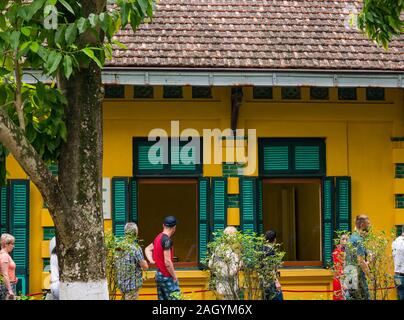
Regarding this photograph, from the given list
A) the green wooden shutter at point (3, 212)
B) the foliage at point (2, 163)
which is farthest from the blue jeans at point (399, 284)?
the foliage at point (2, 163)

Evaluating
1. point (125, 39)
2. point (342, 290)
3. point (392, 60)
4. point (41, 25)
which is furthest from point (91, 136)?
point (392, 60)

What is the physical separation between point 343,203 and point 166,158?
9.47 ft

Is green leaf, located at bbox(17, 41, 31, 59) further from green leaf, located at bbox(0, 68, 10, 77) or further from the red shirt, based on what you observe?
the red shirt

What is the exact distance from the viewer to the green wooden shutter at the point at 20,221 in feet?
53.5

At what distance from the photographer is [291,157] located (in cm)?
1708

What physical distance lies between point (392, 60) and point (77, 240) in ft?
27.8

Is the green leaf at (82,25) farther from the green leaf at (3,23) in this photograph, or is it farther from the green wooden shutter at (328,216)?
the green wooden shutter at (328,216)

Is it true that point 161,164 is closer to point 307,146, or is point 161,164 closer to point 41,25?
point 307,146

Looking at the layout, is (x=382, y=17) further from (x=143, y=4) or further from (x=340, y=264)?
(x=143, y=4)

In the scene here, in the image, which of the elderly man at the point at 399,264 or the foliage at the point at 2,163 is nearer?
the foliage at the point at 2,163

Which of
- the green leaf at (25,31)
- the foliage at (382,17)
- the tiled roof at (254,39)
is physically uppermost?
the tiled roof at (254,39)

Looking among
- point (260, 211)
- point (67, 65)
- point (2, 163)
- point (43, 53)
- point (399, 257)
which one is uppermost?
point (43, 53)

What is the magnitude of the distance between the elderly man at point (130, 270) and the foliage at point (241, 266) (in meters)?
1.40

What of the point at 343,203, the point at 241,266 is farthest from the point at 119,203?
the point at 241,266
